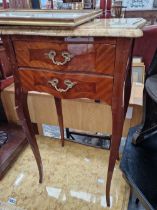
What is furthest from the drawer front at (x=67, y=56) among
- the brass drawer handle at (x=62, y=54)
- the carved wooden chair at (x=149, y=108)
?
the carved wooden chair at (x=149, y=108)

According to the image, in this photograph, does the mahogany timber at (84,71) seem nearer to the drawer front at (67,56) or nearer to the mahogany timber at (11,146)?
the drawer front at (67,56)

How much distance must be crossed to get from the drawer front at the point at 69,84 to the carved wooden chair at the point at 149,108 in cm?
15

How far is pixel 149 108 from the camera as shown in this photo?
29.6 inches

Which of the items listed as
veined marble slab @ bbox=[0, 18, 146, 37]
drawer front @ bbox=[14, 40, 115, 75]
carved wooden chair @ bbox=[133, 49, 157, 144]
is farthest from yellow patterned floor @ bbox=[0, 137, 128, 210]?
veined marble slab @ bbox=[0, 18, 146, 37]

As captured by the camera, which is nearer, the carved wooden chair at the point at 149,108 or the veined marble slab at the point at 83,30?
the veined marble slab at the point at 83,30

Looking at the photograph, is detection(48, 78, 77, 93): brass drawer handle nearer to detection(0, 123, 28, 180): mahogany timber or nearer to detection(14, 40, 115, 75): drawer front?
detection(14, 40, 115, 75): drawer front

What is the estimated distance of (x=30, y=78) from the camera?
2.18 feet

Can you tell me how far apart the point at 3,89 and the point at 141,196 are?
0.98 meters

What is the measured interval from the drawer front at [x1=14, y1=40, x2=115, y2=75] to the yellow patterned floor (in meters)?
0.66

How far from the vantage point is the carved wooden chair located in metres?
0.64

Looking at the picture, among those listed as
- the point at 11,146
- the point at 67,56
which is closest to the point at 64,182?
the point at 11,146

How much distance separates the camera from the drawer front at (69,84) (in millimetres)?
595

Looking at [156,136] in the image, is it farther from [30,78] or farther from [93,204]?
[30,78]

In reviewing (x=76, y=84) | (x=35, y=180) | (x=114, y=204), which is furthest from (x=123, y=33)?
(x=35, y=180)
